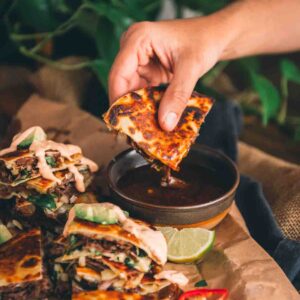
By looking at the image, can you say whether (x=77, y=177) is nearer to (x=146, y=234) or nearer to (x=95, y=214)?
(x=95, y=214)

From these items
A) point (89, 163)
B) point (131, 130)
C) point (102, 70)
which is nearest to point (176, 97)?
point (131, 130)

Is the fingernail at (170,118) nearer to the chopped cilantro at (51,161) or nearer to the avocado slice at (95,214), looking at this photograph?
the avocado slice at (95,214)

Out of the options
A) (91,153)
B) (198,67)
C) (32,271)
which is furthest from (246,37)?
(32,271)

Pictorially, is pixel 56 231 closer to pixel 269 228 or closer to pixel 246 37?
pixel 269 228

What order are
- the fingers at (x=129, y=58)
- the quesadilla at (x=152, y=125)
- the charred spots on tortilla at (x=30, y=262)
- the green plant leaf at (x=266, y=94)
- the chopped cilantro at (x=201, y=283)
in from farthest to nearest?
the green plant leaf at (x=266, y=94)
the fingers at (x=129, y=58)
the quesadilla at (x=152, y=125)
the chopped cilantro at (x=201, y=283)
the charred spots on tortilla at (x=30, y=262)

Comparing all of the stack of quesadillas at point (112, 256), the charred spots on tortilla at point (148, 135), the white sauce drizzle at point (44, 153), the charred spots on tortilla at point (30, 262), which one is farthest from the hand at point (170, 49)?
the charred spots on tortilla at point (30, 262)
